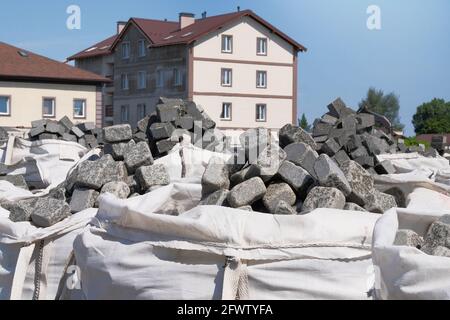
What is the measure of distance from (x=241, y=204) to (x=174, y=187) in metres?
0.47

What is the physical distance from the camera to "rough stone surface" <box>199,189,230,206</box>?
4828 mm

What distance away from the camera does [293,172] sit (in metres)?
5.13

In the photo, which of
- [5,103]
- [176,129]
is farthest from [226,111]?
[176,129]

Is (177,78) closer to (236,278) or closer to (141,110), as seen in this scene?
(141,110)

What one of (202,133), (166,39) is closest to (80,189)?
(202,133)

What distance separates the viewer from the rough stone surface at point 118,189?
18.1 feet

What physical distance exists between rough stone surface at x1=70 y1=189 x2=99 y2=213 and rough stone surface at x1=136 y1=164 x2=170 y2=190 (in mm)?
348

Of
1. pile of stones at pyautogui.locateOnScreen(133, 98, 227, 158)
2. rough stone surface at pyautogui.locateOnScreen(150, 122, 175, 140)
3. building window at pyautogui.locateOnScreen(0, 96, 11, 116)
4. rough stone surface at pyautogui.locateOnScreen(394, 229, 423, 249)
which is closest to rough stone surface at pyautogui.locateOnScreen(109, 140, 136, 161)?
pile of stones at pyautogui.locateOnScreen(133, 98, 227, 158)

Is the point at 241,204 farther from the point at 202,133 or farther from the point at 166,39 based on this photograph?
the point at 166,39

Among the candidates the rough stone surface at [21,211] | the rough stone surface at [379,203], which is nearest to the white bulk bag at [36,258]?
the rough stone surface at [21,211]

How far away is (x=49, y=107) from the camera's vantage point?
1382 inches

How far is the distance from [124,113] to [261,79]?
9208mm

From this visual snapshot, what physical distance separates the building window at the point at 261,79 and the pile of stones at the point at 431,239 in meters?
40.8

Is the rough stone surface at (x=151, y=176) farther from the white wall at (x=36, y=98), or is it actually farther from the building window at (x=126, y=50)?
the building window at (x=126, y=50)
